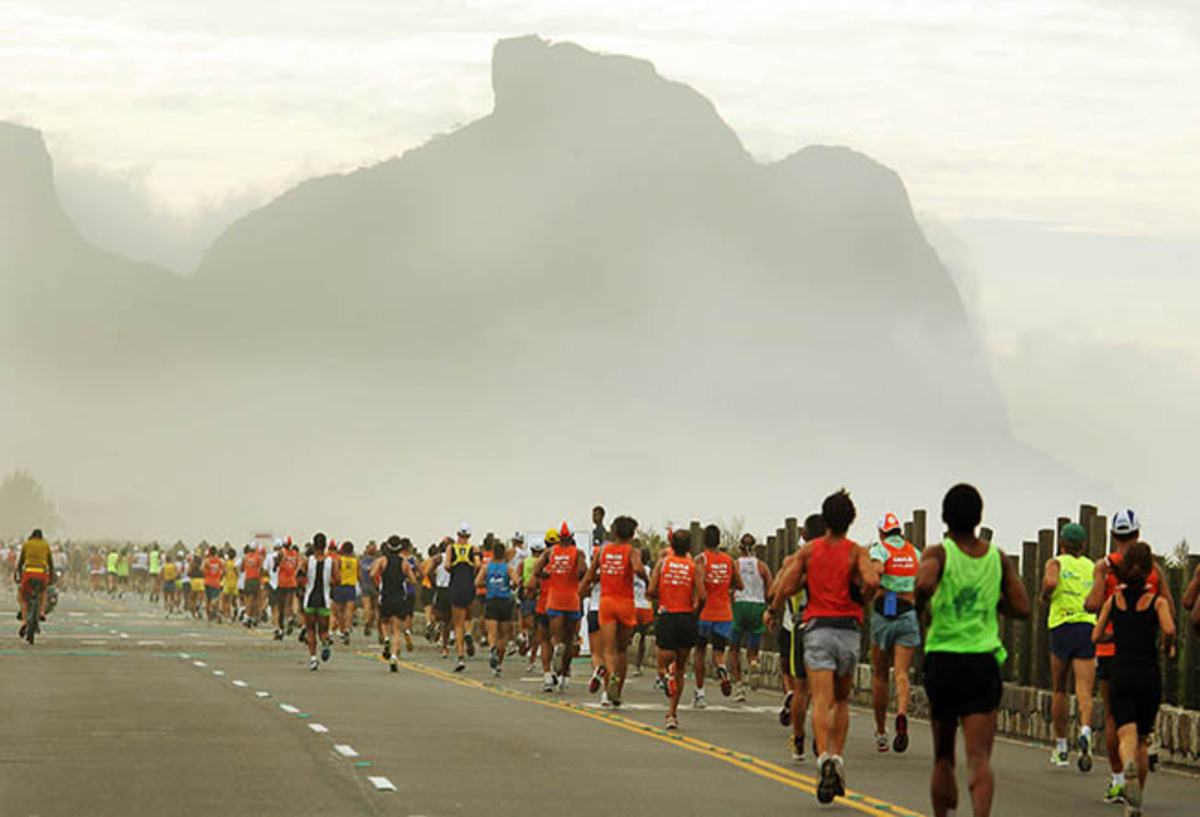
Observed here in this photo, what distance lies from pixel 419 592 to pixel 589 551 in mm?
18242

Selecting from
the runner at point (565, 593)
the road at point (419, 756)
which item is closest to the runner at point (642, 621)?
the road at point (419, 756)

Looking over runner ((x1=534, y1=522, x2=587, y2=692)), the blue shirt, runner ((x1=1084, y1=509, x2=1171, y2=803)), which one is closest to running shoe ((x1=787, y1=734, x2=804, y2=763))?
runner ((x1=1084, y1=509, x2=1171, y2=803))

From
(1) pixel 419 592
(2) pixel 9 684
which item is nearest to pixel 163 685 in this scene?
(2) pixel 9 684

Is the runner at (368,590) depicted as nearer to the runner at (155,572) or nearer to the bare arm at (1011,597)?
the runner at (155,572)

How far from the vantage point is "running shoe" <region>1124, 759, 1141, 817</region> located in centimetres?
1574

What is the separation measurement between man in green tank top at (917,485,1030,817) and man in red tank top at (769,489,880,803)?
3137 millimetres

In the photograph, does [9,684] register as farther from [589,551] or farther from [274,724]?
[589,551]

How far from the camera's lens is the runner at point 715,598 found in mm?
27953

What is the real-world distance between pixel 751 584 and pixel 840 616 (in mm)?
14369

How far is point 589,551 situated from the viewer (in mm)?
39656

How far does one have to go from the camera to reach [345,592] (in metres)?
44.7

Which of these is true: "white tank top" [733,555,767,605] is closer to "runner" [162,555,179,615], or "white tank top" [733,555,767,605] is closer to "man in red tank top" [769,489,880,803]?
"man in red tank top" [769,489,880,803]


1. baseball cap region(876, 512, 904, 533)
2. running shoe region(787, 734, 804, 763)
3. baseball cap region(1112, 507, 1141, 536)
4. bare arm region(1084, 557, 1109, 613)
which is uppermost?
baseball cap region(876, 512, 904, 533)

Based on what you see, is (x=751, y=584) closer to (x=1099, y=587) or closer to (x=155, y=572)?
(x=1099, y=587)
